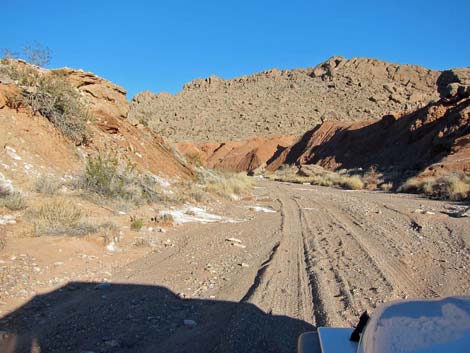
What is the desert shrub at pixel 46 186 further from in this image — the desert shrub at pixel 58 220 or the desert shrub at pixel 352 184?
the desert shrub at pixel 352 184

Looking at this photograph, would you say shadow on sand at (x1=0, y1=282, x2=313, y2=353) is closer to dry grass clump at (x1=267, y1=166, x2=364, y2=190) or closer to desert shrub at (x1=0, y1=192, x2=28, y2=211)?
desert shrub at (x1=0, y1=192, x2=28, y2=211)

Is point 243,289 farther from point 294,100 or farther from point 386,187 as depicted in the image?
point 294,100

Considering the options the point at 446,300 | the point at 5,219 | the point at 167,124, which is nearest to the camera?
the point at 446,300

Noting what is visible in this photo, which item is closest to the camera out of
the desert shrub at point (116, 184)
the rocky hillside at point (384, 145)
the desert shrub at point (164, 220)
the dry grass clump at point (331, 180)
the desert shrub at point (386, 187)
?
the desert shrub at point (164, 220)

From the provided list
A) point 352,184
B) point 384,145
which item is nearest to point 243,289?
point 352,184

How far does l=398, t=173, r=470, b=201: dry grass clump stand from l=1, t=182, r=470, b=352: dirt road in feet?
22.7

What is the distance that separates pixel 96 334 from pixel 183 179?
13422 millimetres

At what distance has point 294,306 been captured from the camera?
450cm

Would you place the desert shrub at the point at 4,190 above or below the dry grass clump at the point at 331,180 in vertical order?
below

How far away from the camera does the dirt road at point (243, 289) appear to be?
3.75 meters

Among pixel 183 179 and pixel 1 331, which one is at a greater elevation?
pixel 183 179

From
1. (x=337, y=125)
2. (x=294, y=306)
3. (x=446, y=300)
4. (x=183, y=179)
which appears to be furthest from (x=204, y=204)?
(x=337, y=125)

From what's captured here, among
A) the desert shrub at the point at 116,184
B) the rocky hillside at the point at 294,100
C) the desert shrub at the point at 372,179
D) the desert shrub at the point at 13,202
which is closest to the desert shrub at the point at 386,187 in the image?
the desert shrub at the point at 372,179

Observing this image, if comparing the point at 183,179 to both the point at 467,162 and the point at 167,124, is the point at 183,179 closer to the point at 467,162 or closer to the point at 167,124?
the point at 467,162
